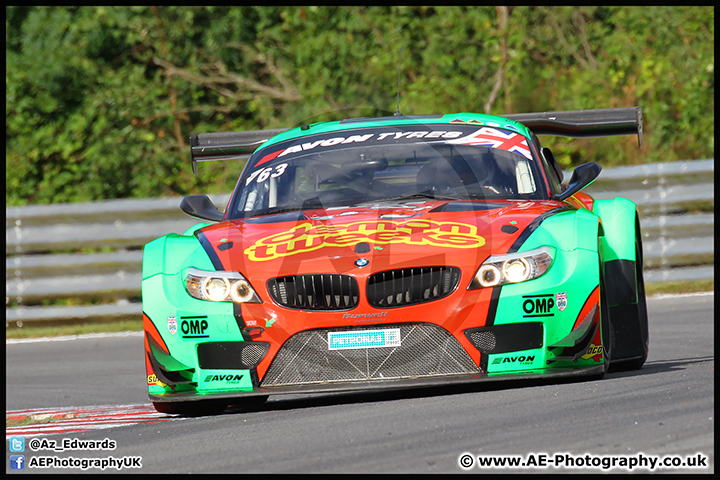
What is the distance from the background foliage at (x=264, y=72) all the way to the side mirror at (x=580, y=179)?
9571mm

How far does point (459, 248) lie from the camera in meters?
4.73

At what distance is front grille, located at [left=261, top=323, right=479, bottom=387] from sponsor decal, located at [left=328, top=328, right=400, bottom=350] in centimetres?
1

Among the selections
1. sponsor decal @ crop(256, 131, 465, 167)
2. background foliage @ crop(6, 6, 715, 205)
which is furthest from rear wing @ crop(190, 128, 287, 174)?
background foliage @ crop(6, 6, 715, 205)

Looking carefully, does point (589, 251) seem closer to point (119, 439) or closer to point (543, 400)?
point (543, 400)

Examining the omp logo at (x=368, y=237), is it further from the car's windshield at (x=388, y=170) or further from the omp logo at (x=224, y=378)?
the car's windshield at (x=388, y=170)

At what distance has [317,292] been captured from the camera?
4750 mm

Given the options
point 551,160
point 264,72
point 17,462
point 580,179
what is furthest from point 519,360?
point 264,72

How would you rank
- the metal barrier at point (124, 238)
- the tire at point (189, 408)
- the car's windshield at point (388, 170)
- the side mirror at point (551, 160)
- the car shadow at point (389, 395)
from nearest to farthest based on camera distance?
1. the car shadow at point (389, 395)
2. the tire at point (189, 408)
3. the car's windshield at point (388, 170)
4. the side mirror at point (551, 160)
5. the metal barrier at point (124, 238)

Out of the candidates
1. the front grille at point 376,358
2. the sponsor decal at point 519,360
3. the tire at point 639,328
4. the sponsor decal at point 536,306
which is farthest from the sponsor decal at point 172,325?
the tire at point 639,328

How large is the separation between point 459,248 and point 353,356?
0.67 m

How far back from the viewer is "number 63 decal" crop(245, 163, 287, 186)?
6.23 m

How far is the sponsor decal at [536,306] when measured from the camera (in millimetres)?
4656
